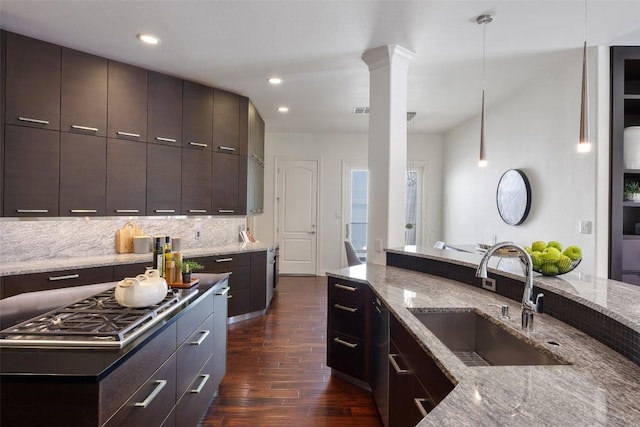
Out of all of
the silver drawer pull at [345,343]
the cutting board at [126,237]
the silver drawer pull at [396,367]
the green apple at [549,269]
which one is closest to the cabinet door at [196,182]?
the cutting board at [126,237]

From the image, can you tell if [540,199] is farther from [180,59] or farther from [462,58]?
[180,59]

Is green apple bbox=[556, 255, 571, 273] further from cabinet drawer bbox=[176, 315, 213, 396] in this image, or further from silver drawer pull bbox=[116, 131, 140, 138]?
silver drawer pull bbox=[116, 131, 140, 138]

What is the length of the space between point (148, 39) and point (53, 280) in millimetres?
2101

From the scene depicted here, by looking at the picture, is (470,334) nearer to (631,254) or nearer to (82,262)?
(631,254)

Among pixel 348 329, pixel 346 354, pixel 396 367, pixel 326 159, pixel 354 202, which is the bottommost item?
pixel 346 354

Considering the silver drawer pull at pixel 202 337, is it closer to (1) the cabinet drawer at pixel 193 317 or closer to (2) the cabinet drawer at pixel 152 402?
(1) the cabinet drawer at pixel 193 317

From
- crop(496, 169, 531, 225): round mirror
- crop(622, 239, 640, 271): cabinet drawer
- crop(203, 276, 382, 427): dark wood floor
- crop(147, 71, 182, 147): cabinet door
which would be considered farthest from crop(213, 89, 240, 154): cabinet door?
crop(622, 239, 640, 271): cabinet drawer

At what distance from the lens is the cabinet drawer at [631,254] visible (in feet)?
9.62

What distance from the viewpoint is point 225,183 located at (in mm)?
4164

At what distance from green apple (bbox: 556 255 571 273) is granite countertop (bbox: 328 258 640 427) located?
29 cm

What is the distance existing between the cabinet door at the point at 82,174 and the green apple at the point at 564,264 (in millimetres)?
3595

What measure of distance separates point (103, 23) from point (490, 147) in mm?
4627

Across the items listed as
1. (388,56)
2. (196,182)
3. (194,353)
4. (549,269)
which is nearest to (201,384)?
(194,353)

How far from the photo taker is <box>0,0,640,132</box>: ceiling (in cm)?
245
